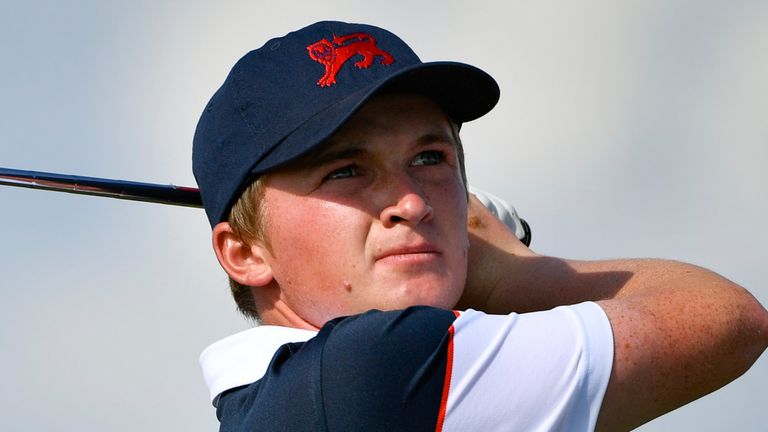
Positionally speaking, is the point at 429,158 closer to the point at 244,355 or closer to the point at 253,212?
the point at 253,212

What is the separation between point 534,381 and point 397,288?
602 millimetres

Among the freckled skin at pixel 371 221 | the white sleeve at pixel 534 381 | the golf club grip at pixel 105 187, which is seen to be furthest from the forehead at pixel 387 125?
the golf club grip at pixel 105 187

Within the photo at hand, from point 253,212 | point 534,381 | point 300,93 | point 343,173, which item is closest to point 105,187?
point 253,212

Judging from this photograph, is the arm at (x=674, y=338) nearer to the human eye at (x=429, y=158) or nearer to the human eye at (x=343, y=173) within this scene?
the human eye at (x=429, y=158)

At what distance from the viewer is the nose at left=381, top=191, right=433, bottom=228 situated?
11.5ft

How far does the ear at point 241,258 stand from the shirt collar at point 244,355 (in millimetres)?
218

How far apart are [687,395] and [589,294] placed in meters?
0.82

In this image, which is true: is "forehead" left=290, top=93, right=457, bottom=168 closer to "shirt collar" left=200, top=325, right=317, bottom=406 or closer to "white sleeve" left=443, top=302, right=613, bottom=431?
"shirt collar" left=200, top=325, right=317, bottom=406

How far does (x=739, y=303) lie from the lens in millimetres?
3338

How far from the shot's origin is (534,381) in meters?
3.07

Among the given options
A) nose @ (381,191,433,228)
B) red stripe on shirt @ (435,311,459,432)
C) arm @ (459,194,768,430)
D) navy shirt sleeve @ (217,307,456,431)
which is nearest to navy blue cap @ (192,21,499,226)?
nose @ (381,191,433,228)

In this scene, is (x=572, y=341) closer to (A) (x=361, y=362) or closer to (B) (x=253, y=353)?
(A) (x=361, y=362)

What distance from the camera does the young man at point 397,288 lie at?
3.08 metres

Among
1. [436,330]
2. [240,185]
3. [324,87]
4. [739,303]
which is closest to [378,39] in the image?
[324,87]
